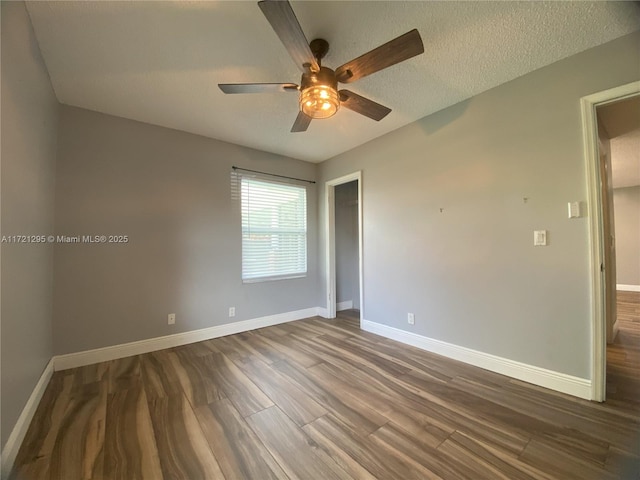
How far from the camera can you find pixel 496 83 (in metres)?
2.11

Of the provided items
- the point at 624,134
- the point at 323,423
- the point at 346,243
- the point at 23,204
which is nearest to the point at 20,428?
the point at 23,204

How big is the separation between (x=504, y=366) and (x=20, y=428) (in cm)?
336

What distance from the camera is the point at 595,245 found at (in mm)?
1722

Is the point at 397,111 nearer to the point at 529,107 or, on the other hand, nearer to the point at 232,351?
the point at 529,107

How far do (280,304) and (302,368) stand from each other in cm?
149

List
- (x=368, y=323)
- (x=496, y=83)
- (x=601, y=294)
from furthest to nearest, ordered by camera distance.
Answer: (x=368, y=323) → (x=496, y=83) → (x=601, y=294)

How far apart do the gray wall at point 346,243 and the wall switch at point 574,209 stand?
2977 mm

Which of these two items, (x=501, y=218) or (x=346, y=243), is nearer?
(x=501, y=218)

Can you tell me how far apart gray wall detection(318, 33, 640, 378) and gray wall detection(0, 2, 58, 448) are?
3.04m

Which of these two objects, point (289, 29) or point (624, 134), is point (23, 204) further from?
point (624, 134)

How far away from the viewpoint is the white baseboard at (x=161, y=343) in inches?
91.1

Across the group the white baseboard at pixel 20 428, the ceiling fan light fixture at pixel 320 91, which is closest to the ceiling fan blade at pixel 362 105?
the ceiling fan light fixture at pixel 320 91

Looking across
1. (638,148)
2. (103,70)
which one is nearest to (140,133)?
(103,70)

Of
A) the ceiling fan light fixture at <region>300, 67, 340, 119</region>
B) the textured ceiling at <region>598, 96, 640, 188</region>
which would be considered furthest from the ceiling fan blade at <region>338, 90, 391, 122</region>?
the textured ceiling at <region>598, 96, 640, 188</region>
